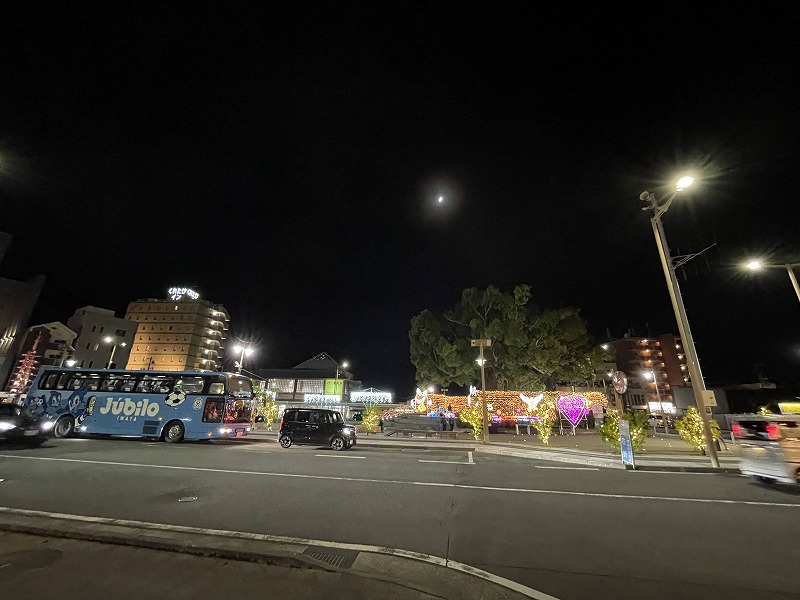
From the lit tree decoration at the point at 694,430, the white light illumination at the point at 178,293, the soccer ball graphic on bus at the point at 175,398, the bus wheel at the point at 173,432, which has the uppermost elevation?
the white light illumination at the point at 178,293

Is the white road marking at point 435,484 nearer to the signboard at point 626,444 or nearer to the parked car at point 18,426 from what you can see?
the parked car at point 18,426

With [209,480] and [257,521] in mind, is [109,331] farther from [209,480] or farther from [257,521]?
[257,521]

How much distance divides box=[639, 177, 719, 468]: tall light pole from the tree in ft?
59.4

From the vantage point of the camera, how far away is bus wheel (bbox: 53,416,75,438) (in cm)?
1692

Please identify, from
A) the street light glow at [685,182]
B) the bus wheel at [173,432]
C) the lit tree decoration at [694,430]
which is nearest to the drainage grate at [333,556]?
the street light glow at [685,182]

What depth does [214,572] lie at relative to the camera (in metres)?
3.82

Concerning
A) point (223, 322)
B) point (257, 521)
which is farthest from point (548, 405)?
point (223, 322)

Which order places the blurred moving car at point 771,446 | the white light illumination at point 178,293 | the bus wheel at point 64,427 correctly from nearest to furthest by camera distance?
the blurred moving car at point 771,446 → the bus wheel at point 64,427 → the white light illumination at point 178,293

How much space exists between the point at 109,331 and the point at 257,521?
7404 centimetres

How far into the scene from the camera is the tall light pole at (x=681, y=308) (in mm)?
11234

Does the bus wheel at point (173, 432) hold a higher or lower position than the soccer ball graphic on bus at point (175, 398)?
lower

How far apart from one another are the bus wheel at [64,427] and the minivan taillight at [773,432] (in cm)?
2738

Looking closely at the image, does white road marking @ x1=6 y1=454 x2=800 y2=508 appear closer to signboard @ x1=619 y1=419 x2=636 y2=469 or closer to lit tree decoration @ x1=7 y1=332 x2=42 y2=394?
signboard @ x1=619 y1=419 x2=636 y2=469

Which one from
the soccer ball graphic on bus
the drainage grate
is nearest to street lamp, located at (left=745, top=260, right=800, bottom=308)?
the drainage grate
